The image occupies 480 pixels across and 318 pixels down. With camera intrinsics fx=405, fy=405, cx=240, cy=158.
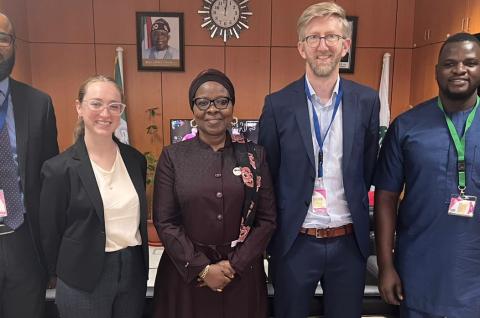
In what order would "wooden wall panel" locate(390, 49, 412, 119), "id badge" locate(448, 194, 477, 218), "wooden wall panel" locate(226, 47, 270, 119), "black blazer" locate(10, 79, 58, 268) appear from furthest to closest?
"wooden wall panel" locate(390, 49, 412, 119), "wooden wall panel" locate(226, 47, 270, 119), "black blazer" locate(10, 79, 58, 268), "id badge" locate(448, 194, 477, 218)

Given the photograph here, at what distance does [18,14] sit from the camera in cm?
483

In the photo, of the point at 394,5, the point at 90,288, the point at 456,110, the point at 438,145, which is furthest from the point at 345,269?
the point at 394,5

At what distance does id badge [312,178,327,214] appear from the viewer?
5.73ft

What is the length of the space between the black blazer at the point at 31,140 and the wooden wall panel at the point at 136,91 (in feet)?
12.0

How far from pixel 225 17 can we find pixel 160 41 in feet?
2.91

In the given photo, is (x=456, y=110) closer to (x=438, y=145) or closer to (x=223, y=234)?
(x=438, y=145)

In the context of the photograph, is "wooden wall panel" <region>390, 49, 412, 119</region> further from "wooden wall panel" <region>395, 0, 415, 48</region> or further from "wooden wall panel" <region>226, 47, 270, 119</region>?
"wooden wall panel" <region>226, 47, 270, 119</region>

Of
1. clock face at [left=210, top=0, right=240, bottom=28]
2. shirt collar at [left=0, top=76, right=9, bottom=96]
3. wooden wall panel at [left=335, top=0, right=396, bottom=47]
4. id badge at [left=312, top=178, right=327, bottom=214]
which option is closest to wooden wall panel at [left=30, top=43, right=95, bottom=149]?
clock face at [left=210, top=0, right=240, bottom=28]

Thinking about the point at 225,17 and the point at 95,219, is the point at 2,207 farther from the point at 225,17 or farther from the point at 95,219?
the point at 225,17

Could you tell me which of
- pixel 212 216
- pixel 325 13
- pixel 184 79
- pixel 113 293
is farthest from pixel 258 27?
pixel 113 293

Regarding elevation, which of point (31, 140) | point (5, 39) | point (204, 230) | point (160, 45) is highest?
point (160, 45)

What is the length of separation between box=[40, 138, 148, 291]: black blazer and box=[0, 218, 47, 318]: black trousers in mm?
112

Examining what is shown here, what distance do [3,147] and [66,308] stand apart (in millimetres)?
689

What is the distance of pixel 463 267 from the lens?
5.31 ft
